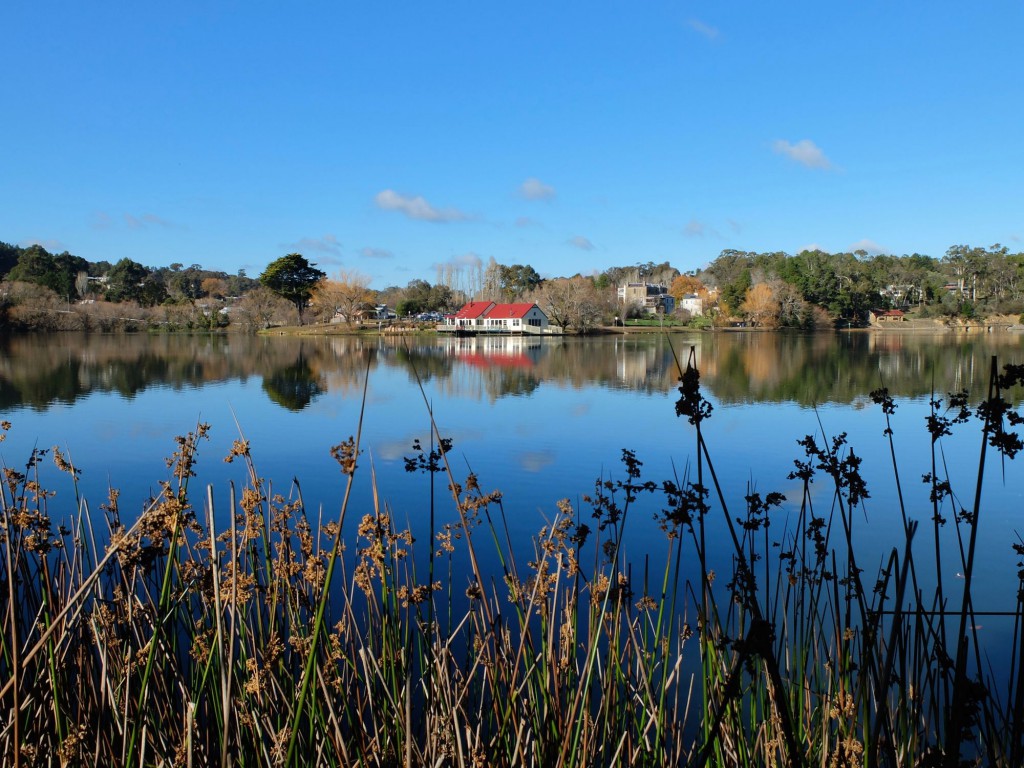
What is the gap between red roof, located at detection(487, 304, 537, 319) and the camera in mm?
58112

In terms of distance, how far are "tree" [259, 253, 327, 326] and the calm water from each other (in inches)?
1096

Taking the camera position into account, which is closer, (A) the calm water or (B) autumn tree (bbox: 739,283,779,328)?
(A) the calm water

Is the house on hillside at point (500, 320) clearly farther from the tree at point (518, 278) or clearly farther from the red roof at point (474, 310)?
the tree at point (518, 278)

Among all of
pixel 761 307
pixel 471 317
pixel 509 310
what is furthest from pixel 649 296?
pixel 471 317

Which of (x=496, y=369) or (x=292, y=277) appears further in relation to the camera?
(x=292, y=277)

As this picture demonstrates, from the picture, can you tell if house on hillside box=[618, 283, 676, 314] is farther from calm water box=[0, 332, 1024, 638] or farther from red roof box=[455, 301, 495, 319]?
calm water box=[0, 332, 1024, 638]

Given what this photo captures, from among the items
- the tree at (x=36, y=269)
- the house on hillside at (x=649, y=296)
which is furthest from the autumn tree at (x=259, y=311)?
the house on hillside at (x=649, y=296)

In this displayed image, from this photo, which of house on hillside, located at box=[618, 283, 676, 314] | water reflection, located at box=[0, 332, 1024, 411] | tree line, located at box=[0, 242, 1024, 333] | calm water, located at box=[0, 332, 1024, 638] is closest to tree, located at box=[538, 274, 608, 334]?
tree line, located at box=[0, 242, 1024, 333]

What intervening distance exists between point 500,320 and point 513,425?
45315 mm

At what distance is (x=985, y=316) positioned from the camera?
2346 inches

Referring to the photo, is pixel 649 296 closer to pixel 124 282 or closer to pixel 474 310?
pixel 474 310

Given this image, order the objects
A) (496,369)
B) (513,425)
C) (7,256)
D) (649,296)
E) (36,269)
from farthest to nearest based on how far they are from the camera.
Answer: (649,296) → (7,256) → (36,269) → (496,369) → (513,425)

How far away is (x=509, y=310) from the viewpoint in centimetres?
5922

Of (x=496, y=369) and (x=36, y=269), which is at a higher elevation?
(x=36, y=269)
